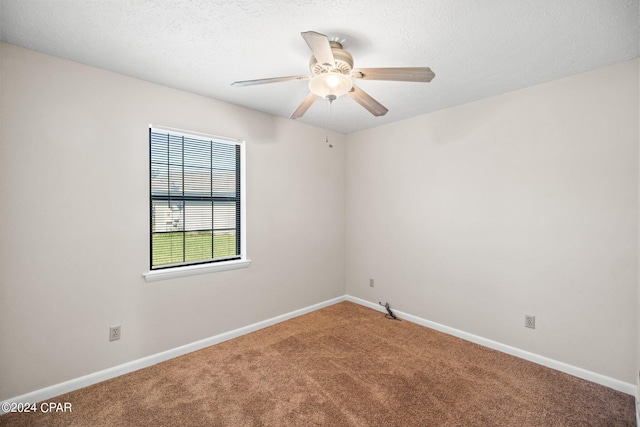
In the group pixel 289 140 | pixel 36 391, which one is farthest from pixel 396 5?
pixel 36 391

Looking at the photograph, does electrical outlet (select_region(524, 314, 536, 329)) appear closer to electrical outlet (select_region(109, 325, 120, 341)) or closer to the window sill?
the window sill

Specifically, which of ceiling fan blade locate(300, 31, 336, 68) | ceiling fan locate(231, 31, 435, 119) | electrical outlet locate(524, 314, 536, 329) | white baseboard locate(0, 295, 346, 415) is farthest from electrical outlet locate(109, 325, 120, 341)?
electrical outlet locate(524, 314, 536, 329)

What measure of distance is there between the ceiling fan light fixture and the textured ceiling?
29cm

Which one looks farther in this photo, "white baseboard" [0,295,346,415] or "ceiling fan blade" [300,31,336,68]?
"white baseboard" [0,295,346,415]

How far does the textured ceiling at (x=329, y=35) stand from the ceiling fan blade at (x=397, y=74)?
27 cm

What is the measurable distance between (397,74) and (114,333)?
2.84m

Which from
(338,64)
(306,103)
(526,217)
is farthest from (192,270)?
(526,217)

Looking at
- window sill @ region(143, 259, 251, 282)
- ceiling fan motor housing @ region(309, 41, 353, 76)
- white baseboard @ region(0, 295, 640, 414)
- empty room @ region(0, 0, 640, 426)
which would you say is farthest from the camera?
window sill @ region(143, 259, 251, 282)

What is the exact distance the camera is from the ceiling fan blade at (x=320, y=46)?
4.55 ft

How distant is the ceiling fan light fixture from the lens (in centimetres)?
175

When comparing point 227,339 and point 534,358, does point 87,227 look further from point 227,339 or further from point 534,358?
point 534,358

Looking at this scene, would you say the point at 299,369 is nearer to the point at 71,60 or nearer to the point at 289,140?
the point at 289,140

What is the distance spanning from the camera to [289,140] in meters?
3.55

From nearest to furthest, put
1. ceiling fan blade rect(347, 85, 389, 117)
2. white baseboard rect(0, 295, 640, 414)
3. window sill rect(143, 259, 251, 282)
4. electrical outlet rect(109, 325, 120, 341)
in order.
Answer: ceiling fan blade rect(347, 85, 389, 117) < white baseboard rect(0, 295, 640, 414) < electrical outlet rect(109, 325, 120, 341) < window sill rect(143, 259, 251, 282)
